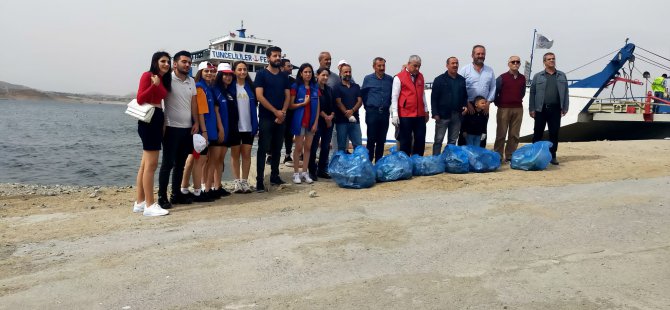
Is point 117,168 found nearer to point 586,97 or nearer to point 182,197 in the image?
point 182,197

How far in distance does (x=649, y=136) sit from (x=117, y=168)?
1601 centimetres

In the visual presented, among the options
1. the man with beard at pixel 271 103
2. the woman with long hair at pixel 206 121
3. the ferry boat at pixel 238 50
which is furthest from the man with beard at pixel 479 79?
the ferry boat at pixel 238 50

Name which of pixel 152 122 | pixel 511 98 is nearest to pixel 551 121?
pixel 511 98

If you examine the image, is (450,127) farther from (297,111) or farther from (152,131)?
(152,131)

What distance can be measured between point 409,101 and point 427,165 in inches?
34.9

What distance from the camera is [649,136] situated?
48.7 feet

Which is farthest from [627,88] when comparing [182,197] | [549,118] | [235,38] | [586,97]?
[235,38]

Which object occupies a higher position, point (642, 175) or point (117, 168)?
point (642, 175)

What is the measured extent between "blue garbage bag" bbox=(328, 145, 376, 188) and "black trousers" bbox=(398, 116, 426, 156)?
89cm

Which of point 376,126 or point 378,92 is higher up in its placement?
point 378,92

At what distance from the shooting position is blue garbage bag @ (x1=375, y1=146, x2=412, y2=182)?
19.7ft

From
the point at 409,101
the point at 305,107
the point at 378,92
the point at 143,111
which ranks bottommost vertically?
the point at 143,111

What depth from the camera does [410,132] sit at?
21.4 feet

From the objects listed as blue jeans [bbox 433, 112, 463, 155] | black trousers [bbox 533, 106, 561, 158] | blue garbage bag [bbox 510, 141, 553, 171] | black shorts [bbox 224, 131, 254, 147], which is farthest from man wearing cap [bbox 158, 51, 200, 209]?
black trousers [bbox 533, 106, 561, 158]
